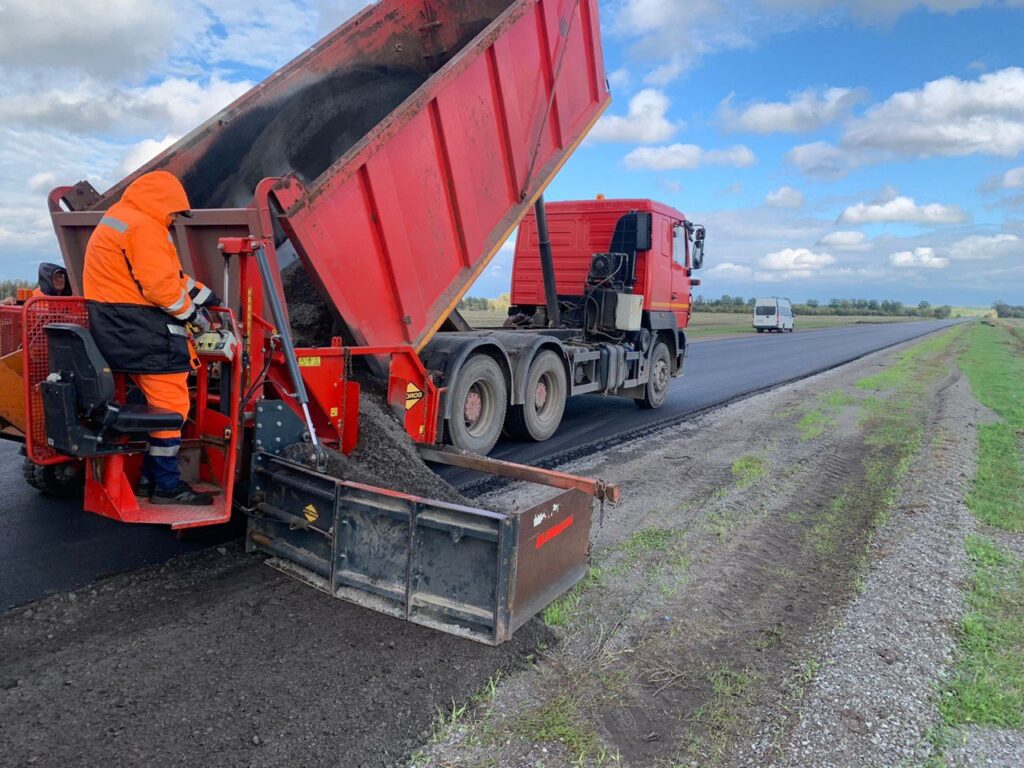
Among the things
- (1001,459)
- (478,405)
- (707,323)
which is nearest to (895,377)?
(1001,459)

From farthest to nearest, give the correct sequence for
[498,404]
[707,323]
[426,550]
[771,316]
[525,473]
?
[707,323], [771,316], [498,404], [525,473], [426,550]

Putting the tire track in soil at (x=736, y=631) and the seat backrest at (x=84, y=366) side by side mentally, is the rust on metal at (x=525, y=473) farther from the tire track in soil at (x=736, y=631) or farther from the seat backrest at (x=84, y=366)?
the seat backrest at (x=84, y=366)

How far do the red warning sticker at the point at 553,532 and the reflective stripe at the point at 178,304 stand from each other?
2083 millimetres

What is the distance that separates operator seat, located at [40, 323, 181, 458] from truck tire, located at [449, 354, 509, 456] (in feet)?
9.76

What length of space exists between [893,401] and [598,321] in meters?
5.53

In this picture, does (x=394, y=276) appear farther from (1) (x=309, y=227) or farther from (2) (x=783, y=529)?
(2) (x=783, y=529)

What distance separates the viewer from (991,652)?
129 inches

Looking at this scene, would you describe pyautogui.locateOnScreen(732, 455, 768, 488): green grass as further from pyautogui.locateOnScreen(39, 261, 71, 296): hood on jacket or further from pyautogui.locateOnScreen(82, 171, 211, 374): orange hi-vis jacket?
pyautogui.locateOnScreen(39, 261, 71, 296): hood on jacket

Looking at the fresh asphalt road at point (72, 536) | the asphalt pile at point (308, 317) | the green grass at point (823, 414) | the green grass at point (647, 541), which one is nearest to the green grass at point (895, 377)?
the green grass at point (823, 414)

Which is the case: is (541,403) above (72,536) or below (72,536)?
above

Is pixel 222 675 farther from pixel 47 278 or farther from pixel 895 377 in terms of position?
pixel 895 377

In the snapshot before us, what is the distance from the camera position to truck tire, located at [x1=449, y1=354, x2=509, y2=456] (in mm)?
6117

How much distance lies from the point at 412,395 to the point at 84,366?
2280mm

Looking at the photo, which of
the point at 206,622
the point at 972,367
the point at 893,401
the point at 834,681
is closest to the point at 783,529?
the point at 834,681
